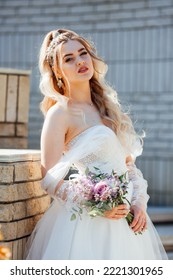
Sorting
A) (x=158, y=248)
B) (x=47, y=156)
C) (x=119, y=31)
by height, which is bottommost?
(x=158, y=248)

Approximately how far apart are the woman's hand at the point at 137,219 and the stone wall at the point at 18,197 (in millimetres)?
605

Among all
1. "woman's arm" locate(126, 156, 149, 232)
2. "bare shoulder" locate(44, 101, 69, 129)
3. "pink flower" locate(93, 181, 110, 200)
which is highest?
"bare shoulder" locate(44, 101, 69, 129)

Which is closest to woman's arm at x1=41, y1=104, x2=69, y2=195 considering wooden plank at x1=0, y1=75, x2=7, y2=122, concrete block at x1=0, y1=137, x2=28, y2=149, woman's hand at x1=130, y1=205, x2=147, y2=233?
woman's hand at x1=130, y1=205, x2=147, y2=233

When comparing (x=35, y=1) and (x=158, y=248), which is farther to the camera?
(x=35, y=1)

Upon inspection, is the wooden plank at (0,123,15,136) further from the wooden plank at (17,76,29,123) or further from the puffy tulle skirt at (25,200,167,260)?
the puffy tulle skirt at (25,200,167,260)

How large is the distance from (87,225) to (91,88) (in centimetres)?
87

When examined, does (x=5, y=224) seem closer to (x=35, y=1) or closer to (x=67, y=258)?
(x=67, y=258)

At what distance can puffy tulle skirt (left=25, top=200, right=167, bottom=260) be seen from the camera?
12.3 feet

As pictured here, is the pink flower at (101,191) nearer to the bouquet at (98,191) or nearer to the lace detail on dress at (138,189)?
the bouquet at (98,191)

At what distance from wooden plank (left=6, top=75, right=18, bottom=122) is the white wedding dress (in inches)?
85.2

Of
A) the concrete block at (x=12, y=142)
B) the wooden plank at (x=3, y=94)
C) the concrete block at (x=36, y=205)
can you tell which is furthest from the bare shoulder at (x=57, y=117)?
the concrete block at (x=12, y=142)

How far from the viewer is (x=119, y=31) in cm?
758


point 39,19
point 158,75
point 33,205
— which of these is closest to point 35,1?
point 39,19
